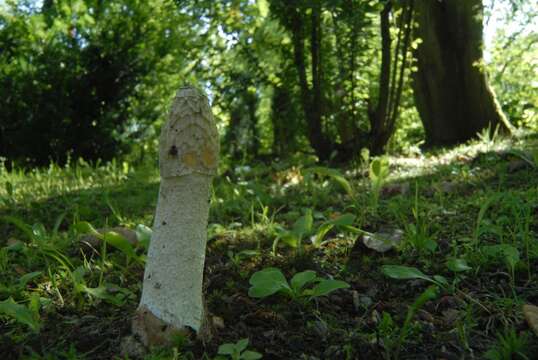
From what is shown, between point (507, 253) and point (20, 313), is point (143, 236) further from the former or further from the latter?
point (507, 253)

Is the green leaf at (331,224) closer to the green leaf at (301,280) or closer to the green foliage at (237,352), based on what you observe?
the green leaf at (301,280)

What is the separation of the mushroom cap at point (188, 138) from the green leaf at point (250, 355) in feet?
2.14

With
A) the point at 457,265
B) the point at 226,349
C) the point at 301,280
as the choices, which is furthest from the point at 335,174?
the point at 226,349

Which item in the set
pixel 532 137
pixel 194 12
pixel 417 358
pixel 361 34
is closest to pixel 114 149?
pixel 194 12

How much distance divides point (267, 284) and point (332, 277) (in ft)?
1.67

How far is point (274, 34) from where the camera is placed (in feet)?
18.7

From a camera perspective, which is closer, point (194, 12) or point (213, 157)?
point (213, 157)

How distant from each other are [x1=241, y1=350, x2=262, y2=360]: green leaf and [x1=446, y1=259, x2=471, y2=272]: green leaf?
104cm

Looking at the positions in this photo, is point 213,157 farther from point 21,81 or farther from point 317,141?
point 21,81

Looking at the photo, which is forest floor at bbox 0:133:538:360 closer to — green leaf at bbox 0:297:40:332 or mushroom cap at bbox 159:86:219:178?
green leaf at bbox 0:297:40:332

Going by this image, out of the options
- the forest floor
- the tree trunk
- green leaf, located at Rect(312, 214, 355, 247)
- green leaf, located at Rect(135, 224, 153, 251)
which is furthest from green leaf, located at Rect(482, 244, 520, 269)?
the tree trunk

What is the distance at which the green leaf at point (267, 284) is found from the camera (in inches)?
80.7

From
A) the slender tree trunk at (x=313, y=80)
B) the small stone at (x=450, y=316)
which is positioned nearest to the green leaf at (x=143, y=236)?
the small stone at (x=450, y=316)

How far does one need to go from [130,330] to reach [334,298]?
917 millimetres
